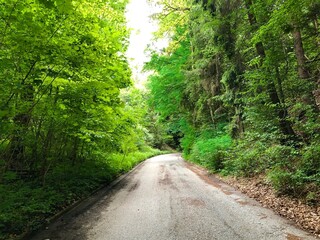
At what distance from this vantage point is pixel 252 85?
9273 mm

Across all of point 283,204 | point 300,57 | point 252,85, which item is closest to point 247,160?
point 252,85

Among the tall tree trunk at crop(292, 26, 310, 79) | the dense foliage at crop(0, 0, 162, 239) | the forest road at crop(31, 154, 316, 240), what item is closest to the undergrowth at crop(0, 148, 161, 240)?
the dense foliage at crop(0, 0, 162, 239)

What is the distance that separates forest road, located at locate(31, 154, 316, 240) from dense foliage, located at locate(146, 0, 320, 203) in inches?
54.9

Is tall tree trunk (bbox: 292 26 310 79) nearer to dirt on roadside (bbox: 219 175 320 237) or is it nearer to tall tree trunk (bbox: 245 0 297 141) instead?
tall tree trunk (bbox: 245 0 297 141)

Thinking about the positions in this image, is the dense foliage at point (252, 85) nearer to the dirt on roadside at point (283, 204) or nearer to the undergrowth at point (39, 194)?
Answer: the dirt on roadside at point (283, 204)

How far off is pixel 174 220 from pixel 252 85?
637cm

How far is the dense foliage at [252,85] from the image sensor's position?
667cm

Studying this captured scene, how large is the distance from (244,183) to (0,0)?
8577 mm

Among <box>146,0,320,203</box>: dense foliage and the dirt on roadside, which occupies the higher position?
<box>146,0,320,203</box>: dense foliage

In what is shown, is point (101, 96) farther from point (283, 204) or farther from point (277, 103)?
point (277, 103)

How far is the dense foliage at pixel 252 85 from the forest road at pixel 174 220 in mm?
1394

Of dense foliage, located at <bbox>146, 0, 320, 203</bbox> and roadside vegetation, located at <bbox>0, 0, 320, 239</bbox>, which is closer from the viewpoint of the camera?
roadside vegetation, located at <bbox>0, 0, 320, 239</bbox>

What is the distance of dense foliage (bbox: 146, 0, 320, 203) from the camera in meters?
6.67

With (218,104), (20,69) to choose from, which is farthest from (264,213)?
(218,104)
